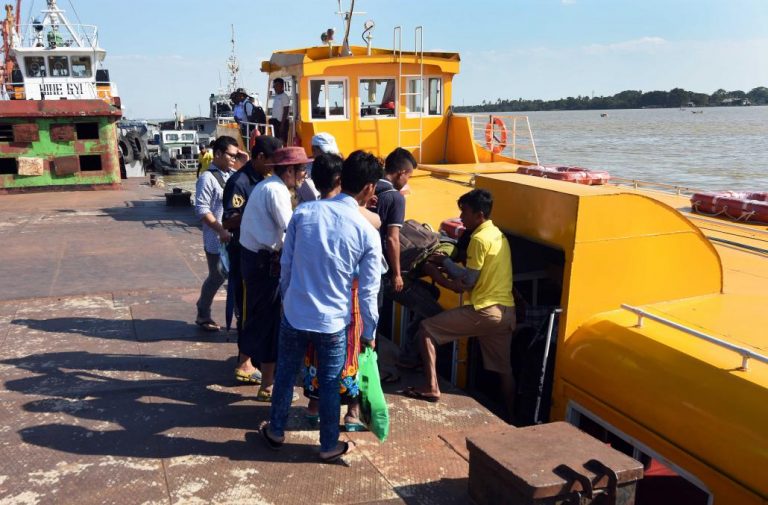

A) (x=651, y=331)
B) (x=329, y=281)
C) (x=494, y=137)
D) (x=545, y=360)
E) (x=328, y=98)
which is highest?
(x=328, y=98)

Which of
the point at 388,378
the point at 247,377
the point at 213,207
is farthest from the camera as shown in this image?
the point at 213,207

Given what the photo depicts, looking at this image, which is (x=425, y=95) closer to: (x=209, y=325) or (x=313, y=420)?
(x=209, y=325)

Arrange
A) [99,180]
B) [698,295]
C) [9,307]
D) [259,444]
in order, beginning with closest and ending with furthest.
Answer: [259,444] < [698,295] < [9,307] < [99,180]

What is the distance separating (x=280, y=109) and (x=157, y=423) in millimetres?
8617

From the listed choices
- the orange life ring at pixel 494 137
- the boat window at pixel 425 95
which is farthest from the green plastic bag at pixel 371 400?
Result: the orange life ring at pixel 494 137

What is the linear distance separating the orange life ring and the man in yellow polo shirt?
902 cm

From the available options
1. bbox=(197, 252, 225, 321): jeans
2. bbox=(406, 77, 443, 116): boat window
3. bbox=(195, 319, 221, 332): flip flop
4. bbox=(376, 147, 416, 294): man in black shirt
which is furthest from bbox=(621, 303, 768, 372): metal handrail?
bbox=(406, 77, 443, 116): boat window

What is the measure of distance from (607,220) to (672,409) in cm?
122

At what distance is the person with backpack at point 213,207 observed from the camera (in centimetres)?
524

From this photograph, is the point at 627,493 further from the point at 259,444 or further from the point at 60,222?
the point at 60,222

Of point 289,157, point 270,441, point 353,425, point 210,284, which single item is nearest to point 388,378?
point 353,425

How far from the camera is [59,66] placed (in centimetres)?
2720

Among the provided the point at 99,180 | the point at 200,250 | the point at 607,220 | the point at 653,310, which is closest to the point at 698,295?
the point at 653,310

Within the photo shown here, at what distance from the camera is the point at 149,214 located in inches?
501
